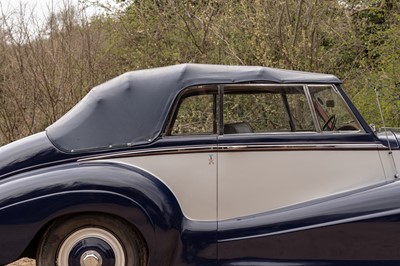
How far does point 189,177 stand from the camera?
3760mm

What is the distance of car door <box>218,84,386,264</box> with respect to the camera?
3633mm

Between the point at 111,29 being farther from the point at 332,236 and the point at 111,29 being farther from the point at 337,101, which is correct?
the point at 332,236

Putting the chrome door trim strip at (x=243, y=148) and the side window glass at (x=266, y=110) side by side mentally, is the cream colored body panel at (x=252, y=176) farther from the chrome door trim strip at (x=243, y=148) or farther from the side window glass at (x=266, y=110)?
the side window glass at (x=266, y=110)

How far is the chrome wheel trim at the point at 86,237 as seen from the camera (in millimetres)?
3686

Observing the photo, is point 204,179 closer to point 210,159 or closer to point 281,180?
A: point 210,159

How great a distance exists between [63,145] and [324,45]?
659 cm

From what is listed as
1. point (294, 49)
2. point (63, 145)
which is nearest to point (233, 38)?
point (294, 49)

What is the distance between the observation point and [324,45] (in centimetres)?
930

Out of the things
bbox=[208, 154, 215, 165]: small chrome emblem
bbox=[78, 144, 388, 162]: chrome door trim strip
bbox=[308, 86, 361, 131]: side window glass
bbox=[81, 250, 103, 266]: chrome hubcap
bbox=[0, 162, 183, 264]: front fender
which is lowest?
bbox=[81, 250, 103, 266]: chrome hubcap

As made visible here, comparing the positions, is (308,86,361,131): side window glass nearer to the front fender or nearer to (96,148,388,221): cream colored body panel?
(96,148,388,221): cream colored body panel

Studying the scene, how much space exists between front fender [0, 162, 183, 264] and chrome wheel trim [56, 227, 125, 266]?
0.19 meters

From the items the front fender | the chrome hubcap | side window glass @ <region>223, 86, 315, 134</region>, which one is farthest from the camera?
side window glass @ <region>223, 86, 315, 134</region>

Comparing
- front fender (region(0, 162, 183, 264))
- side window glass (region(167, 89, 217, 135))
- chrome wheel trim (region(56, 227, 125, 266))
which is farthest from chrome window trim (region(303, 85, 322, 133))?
chrome wheel trim (region(56, 227, 125, 266))

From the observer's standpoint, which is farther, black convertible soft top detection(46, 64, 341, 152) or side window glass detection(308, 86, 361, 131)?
side window glass detection(308, 86, 361, 131)
